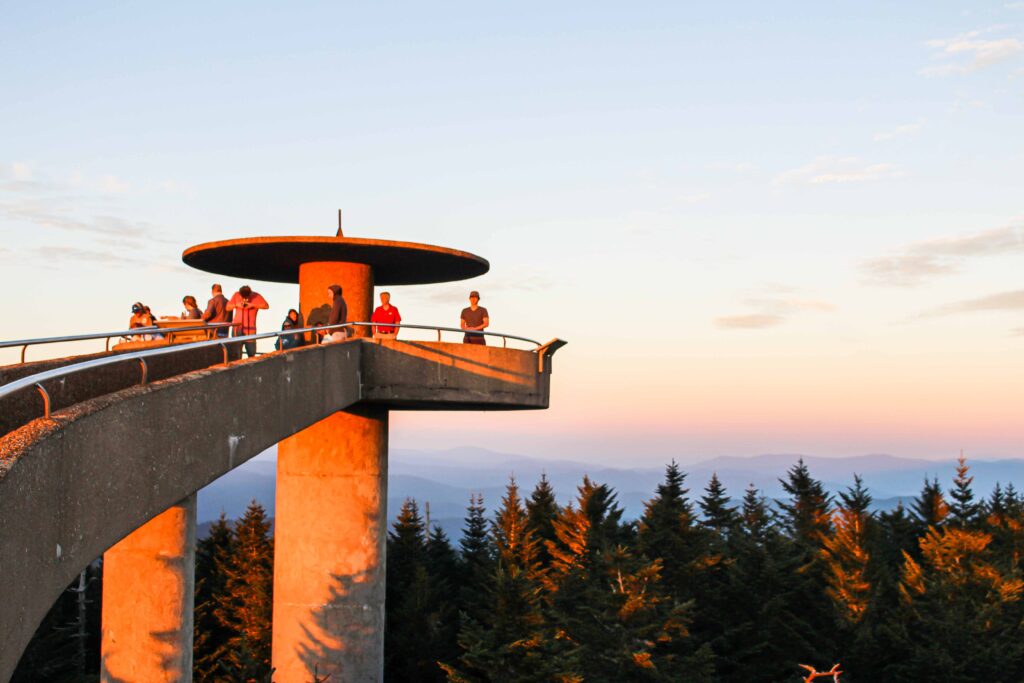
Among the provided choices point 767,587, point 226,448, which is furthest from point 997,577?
point 226,448

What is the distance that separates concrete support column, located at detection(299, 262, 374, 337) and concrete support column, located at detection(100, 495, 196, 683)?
4.94m

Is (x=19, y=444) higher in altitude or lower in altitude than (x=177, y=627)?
higher

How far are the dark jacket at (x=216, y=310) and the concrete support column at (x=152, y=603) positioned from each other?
3.16 meters

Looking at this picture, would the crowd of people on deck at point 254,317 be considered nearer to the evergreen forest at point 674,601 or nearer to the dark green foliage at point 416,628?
the evergreen forest at point 674,601

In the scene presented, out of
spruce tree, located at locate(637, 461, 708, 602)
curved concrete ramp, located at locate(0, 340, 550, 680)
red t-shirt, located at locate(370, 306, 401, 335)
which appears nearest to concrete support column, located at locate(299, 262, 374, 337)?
red t-shirt, located at locate(370, 306, 401, 335)

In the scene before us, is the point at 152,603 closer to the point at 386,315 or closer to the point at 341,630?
the point at 341,630

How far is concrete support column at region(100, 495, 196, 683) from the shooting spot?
15883mm

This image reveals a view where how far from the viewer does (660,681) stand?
34.8m

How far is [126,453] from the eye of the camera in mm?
8953

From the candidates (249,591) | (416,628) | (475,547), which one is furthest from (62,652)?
(475,547)

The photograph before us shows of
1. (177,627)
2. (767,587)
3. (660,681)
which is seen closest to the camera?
(177,627)

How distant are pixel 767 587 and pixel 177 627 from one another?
34.3 m

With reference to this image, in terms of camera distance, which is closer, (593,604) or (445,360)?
(445,360)

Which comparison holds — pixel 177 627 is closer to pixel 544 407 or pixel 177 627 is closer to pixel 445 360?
pixel 445 360
